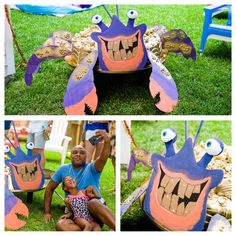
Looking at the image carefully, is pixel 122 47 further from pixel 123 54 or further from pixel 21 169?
pixel 21 169

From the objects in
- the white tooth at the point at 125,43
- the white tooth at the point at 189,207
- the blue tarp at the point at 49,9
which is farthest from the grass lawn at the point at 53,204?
the blue tarp at the point at 49,9

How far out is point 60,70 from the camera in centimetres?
→ 315

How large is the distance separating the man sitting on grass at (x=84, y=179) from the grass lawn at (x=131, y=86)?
452 millimetres

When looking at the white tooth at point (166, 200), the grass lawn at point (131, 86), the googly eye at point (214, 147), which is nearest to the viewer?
the googly eye at point (214, 147)

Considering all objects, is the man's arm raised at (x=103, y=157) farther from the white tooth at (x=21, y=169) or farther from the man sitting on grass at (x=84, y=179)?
the white tooth at (x=21, y=169)

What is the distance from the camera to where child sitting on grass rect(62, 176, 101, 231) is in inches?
90.8

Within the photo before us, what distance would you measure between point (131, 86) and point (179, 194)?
0.94 metres

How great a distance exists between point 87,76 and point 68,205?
0.69 meters

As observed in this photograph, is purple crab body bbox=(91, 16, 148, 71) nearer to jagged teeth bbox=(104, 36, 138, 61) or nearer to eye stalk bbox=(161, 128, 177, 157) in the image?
jagged teeth bbox=(104, 36, 138, 61)

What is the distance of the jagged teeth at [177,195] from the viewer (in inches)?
87.3

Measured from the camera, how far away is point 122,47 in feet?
8.57

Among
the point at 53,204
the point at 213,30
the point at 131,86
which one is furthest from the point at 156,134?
the point at 53,204

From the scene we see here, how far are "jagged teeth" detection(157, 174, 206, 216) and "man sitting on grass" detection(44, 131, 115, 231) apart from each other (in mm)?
270

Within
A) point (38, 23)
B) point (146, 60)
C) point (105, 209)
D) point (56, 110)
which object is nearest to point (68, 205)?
point (105, 209)
